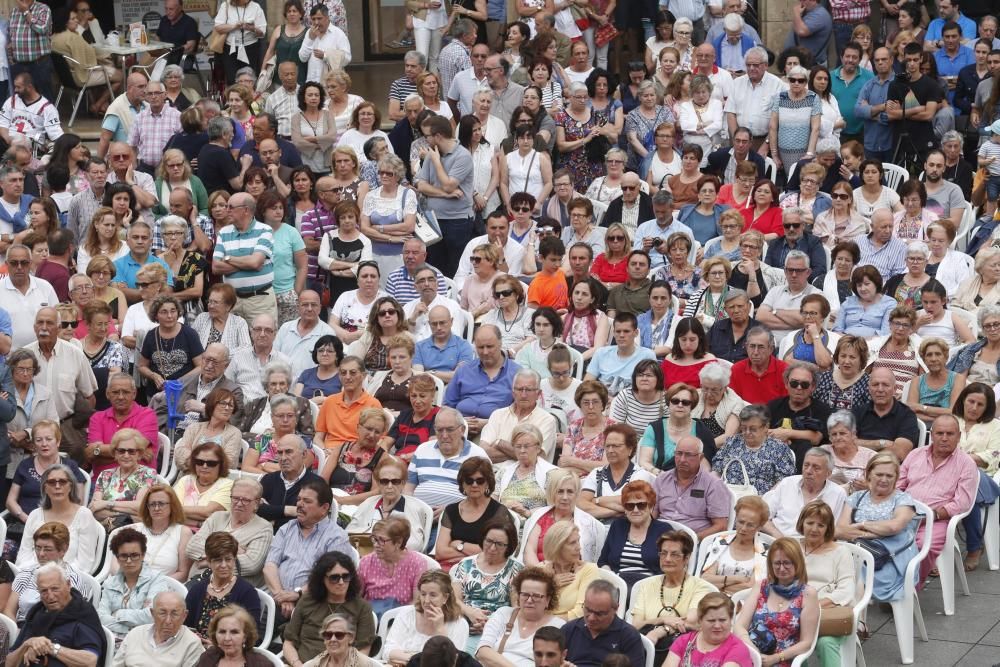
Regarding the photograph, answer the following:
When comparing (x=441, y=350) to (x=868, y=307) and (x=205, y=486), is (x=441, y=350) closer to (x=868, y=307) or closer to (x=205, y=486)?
Answer: (x=205, y=486)

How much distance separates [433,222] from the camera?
14.9 metres

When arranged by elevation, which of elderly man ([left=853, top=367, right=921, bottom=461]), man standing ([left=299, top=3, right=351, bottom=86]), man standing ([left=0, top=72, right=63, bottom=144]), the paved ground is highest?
man standing ([left=299, top=3, right=351, bottom=86])

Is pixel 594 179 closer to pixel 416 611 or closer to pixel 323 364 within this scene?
pixel 323 364

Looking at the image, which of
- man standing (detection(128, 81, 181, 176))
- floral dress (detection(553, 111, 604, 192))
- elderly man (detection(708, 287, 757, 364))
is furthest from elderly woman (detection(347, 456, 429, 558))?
man standing (detection(128, 81, 181, 176))

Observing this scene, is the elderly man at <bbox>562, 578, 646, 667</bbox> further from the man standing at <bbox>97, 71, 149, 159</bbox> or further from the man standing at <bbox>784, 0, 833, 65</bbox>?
the man standing at <bbox>784, 0, 833, 65</bbox>

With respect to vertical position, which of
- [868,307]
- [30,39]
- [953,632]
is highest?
[30,39]

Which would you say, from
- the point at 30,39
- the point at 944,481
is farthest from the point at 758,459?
the point at 30,39

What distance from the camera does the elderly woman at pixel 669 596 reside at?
32.1ft

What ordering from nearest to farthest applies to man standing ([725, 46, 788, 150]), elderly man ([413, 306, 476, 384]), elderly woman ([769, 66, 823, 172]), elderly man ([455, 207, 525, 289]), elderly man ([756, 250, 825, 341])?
elderly man ([413, 306, 476, 384])
elderly man ([756, 250, 825, 341])
elderly man ([455, 207, 525, 289])
elderly woman ([769, 66, 823, 172])
man standing ([725, 46, 788, 150])

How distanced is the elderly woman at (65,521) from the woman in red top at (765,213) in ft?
18.8

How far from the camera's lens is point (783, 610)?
9562 millimetres

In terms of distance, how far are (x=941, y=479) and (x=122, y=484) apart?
485 cm

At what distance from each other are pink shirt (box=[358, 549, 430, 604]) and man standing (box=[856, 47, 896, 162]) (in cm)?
761

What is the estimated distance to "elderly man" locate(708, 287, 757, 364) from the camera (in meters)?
12.7
